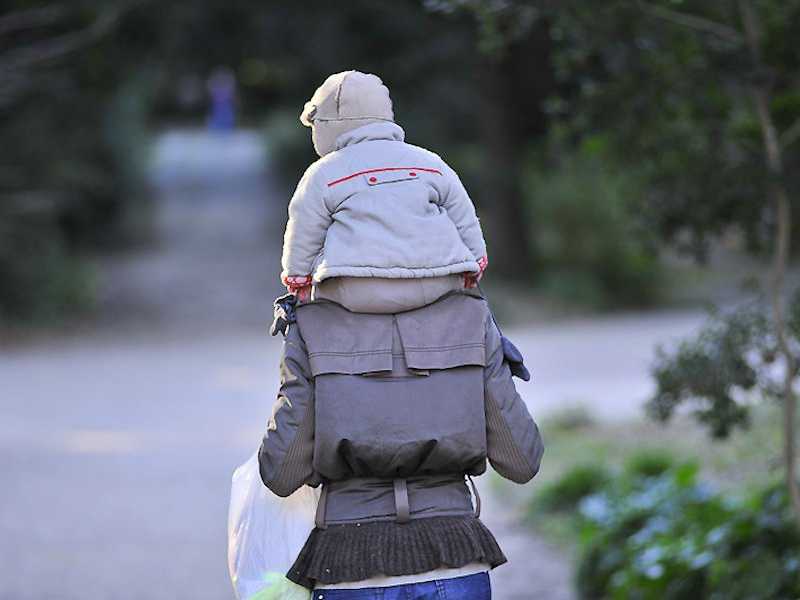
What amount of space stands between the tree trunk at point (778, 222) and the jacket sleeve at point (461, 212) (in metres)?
2.32

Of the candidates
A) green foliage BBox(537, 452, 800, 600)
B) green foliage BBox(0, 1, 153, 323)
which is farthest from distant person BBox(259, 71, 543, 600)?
green foliage BBox(0, 1, 153, 323)

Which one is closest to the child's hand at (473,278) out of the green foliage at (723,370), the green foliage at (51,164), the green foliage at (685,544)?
the green foliage at (723,370)

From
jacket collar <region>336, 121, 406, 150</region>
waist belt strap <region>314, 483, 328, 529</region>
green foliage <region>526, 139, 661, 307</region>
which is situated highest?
green foliage <region>526, 139, 661, 307</region>

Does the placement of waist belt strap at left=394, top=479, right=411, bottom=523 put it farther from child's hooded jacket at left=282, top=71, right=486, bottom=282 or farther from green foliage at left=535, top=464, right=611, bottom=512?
green foliage at left=535, top=464, right=611, bottom=512

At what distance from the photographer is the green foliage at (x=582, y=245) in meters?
22.7

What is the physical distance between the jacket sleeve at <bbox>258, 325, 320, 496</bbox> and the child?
153 mm

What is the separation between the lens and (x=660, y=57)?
529cm

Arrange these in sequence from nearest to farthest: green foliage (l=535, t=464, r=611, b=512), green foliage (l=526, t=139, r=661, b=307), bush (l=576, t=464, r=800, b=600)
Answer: bush (l=576, t=464, r=800, b=600), green foliage (l=535, t=464, r=611, b=512), green foliage (l=526, t=139, r=661, b=307)

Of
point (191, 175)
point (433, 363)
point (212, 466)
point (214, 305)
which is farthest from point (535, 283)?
point (433, 363)

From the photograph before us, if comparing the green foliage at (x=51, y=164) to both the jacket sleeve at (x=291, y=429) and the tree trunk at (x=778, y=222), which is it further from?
the jacket sleeve at (x=291, y=429)

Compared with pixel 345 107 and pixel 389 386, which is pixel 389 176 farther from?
pixel 389 386

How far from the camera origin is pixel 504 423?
2805mm

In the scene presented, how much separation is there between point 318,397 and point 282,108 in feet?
117

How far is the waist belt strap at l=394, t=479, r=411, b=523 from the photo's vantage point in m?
2.77
